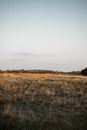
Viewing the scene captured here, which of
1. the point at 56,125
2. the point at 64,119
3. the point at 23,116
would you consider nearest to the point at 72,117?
the point at 64,119

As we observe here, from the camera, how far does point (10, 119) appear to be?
10.1 metres

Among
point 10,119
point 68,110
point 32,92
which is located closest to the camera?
point 10,119

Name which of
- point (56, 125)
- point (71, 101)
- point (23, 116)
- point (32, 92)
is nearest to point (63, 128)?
point (56, 125)

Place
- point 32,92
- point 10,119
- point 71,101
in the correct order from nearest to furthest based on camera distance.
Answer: point 10,119
point 71,101
point 32,92

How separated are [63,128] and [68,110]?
2.43m

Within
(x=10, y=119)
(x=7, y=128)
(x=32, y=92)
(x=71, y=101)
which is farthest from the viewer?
(x=32, y=92)

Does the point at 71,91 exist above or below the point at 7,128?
above

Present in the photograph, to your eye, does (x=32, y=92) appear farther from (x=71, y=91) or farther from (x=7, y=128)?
(x=7, y=128)

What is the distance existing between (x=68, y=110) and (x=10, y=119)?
3.03 metres

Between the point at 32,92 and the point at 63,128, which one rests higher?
the point at 32,92

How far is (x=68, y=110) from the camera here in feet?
38.3

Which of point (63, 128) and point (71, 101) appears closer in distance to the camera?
point (63, 128)

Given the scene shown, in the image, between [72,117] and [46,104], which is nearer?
[72,117]

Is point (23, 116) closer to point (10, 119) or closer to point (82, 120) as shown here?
point (10, 119)
